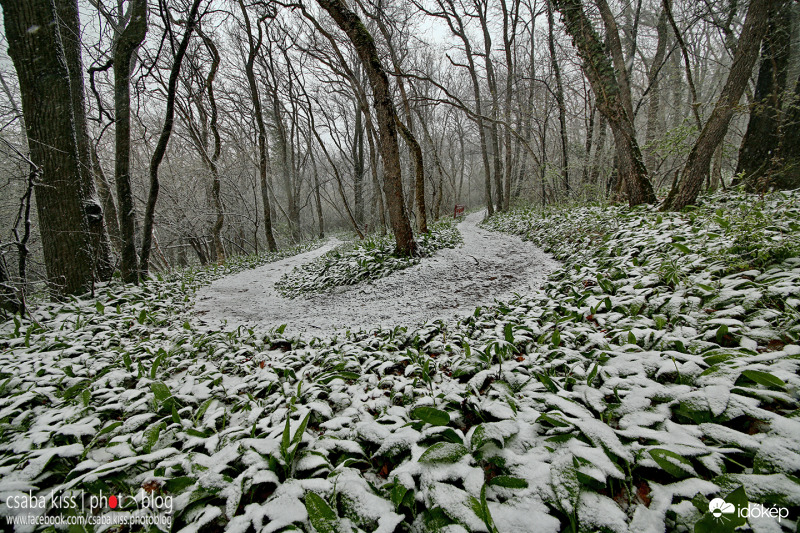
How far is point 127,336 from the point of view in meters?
3.53

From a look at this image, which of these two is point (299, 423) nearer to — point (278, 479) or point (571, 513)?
point (278, 479)

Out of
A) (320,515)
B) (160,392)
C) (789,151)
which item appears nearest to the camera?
(320,515)

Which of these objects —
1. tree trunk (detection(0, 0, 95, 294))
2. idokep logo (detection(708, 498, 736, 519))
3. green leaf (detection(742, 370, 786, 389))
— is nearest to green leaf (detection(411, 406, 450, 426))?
idokep logo (detection(708, 498, 736, 519))

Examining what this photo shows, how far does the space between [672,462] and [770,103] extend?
25.4 ft

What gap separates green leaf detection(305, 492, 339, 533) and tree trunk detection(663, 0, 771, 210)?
631cm

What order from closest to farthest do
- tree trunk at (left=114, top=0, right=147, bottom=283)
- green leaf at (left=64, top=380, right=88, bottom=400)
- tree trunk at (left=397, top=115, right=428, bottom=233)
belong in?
green leaf at (left=64, top=380, right=88, bottom=400), tree trunk at (left=114, top=0, right=147, bottom=283), tree trunk at (left=397, top=115, right=428, bottom=233)

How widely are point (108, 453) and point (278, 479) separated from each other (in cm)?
105

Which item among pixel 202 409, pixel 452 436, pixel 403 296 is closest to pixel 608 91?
pixel 403 296

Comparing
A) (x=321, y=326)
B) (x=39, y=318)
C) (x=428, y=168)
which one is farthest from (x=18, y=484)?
(x=428, y=168)

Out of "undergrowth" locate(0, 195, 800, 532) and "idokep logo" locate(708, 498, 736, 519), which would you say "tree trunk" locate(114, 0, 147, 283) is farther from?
"idokep logo" locate(708, 498, 736, 519)

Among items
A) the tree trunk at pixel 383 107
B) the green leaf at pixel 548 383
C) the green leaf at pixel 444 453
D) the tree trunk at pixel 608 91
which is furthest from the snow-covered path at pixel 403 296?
the tree trunk at pixel 608 91

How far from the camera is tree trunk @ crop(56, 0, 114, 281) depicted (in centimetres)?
466

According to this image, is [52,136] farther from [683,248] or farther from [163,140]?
[683,248]

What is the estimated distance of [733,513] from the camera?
100 centimetres
